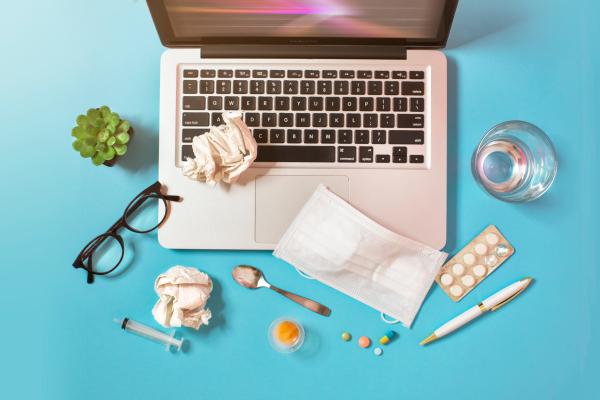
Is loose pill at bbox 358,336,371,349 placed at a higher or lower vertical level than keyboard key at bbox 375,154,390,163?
lower

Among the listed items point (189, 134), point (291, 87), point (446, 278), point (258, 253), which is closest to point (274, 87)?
point (291, 87)

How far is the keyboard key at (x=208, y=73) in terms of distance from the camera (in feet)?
2.26

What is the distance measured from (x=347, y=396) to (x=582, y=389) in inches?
13.1

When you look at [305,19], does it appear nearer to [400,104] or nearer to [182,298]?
[400,104]

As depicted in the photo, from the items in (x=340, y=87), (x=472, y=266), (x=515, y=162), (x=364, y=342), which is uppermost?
(x=340, y=87)

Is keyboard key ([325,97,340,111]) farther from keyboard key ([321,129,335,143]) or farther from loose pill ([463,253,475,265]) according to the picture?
loose pill ([463,253,475,265])

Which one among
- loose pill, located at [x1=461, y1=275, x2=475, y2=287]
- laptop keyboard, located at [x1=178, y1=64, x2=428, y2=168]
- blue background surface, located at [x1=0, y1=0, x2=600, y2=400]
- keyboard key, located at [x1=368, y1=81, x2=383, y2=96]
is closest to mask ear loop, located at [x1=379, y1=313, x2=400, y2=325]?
blue background surface, located at [x1=0, y1=0, x2=600, y2=400]

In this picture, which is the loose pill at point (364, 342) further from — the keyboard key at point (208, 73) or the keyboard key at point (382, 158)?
the keyboard key at point (208, 73)

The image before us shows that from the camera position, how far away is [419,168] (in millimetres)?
680

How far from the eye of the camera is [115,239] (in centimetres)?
72

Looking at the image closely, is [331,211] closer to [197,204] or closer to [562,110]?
[197,204]

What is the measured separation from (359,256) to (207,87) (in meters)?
0.32

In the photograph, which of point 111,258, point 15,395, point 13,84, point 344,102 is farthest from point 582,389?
point 13,84

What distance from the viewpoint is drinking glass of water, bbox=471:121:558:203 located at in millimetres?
686
